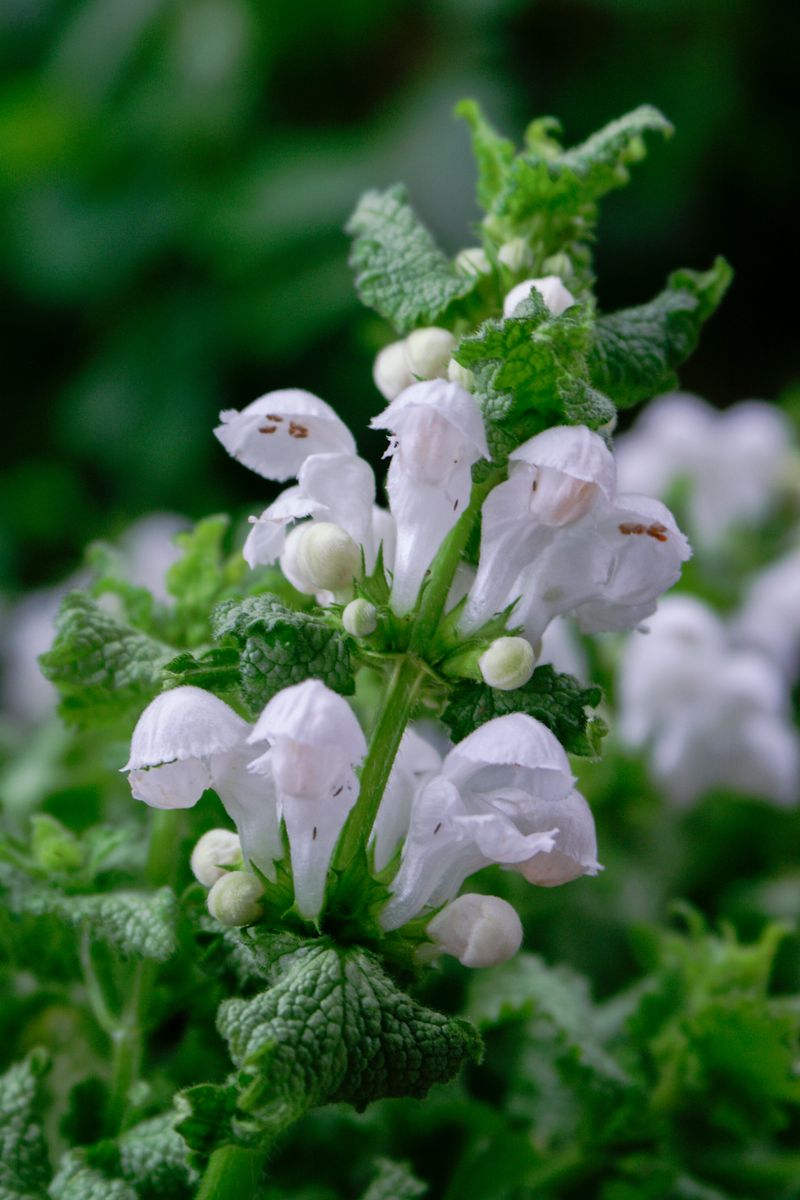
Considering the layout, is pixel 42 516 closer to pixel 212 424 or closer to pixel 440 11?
pixel 212 424

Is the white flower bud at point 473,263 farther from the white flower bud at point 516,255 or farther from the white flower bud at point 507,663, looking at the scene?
the white flower bud at point 507,663

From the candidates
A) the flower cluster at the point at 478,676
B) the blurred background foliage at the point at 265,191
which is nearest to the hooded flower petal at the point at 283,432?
the flower cluster at the point at 478,676

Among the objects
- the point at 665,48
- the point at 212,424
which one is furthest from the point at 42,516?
the point at 665,48

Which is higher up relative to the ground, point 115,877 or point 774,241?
point 774,241

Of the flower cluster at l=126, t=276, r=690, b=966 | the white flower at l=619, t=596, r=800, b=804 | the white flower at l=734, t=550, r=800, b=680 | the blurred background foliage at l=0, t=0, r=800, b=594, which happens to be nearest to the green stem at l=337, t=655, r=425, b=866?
the flower cluster at l=126, t=276, r=690, b=966

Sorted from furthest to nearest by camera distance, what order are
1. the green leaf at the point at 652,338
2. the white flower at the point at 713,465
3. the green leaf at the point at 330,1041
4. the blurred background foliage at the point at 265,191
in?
1. the blurred background foliage at the point at 265,191
2. the white flower at the point at 713,465
3. the green leaf at the point at 652,338
4. the green leaf at the point at 330,1041

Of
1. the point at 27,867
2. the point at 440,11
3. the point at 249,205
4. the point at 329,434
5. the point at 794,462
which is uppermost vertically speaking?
the point at 440,11
